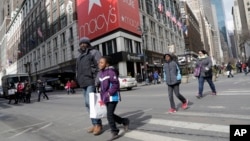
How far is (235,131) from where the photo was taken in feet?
13.4

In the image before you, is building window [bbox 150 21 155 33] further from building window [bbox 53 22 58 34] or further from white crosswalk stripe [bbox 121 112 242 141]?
white crosswalk stripe [bbox 121 112 242 141]

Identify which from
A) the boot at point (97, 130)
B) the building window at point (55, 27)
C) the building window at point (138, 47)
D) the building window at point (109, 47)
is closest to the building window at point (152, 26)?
the building window at point (138, 47)

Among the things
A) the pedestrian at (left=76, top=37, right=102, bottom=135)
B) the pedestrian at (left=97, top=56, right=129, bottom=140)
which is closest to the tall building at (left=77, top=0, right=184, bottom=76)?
the pedestrian at (left=76, top=37, right=102, bottom=135)

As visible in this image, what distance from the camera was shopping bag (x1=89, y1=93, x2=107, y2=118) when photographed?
557 cm

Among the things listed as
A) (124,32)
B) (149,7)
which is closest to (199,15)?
(149,7)

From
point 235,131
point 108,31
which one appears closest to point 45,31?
point 108,31

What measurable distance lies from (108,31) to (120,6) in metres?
4.14

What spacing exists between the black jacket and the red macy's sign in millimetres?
35103

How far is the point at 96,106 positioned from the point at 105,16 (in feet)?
124

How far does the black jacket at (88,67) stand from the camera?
594 centimetres

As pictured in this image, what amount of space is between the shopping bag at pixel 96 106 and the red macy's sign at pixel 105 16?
35641mm

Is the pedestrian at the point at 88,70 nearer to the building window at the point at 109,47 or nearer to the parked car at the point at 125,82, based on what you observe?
the parked car at the point at 125,82

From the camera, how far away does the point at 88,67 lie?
597 cm

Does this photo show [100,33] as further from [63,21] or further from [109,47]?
[63,21]
